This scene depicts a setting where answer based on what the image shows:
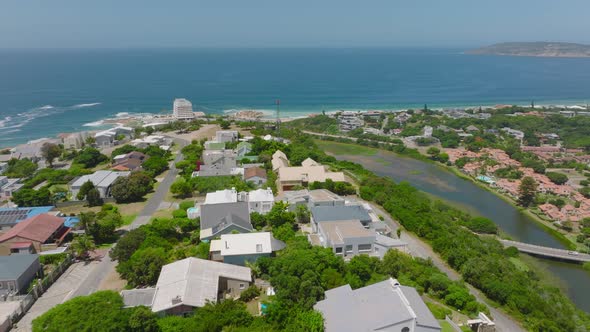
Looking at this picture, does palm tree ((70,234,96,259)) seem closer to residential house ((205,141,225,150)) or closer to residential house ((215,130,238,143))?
residential house ((205,141,225,150))

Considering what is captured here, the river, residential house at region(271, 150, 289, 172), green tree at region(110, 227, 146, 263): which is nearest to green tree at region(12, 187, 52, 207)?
green tree at region(110, 227, 146, 263)

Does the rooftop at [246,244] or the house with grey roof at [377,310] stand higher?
the house with grey roof at [377,310]

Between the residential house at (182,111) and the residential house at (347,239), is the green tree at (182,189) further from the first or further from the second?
the residential house at (182,111)

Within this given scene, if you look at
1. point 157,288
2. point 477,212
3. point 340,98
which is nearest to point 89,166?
point 157,288

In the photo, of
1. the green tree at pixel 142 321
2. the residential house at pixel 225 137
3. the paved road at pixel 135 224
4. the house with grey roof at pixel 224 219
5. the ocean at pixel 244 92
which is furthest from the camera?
the ocean at pixel 244 92

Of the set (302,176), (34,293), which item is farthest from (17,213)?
(302,176)

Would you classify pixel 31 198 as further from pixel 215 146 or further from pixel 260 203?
pixel 215 146

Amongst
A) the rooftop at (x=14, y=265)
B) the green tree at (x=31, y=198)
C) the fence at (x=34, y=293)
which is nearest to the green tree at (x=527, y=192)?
the fence at (x=34, y=293)
